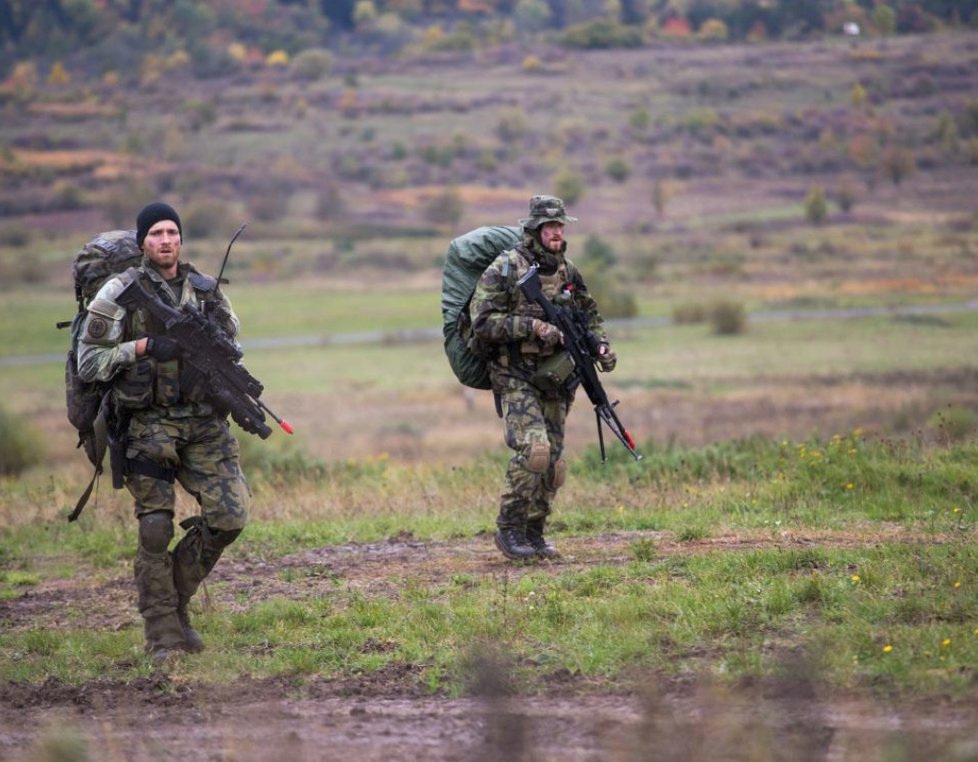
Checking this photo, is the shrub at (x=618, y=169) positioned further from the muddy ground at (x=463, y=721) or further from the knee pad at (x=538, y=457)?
the muddy ground at (x=463, y=721)

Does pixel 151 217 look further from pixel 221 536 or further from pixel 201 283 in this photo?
pixel 221 536

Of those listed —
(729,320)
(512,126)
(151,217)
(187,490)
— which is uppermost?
(151,217)

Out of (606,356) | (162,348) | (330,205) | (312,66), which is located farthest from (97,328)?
(312,66)

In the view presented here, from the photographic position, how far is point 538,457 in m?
9.07

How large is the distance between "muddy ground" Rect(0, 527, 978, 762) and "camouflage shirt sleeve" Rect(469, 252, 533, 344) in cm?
261

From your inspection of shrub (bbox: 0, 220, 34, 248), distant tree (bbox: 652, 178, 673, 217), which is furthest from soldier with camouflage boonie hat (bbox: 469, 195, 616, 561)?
distant tree (bbox: 652, 178, 673, 217)

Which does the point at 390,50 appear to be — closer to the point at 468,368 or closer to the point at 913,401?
the point at 913,401

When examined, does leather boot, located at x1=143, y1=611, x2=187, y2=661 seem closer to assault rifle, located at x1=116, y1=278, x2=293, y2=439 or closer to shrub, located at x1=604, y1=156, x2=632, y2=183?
assault rifle, located at x1=116, y1=278, x2=293, y2=439

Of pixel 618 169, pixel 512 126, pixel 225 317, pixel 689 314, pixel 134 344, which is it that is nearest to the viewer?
pixel 134 344

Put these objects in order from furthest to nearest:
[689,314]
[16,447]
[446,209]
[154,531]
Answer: [446,209]
[689,314]
[16,447]
[154,531]

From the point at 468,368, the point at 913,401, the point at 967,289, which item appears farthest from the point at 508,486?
the point at 967,289

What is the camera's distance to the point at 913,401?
2467 centimetres

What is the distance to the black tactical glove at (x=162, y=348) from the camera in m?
7.55

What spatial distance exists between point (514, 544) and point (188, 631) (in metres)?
2.26
